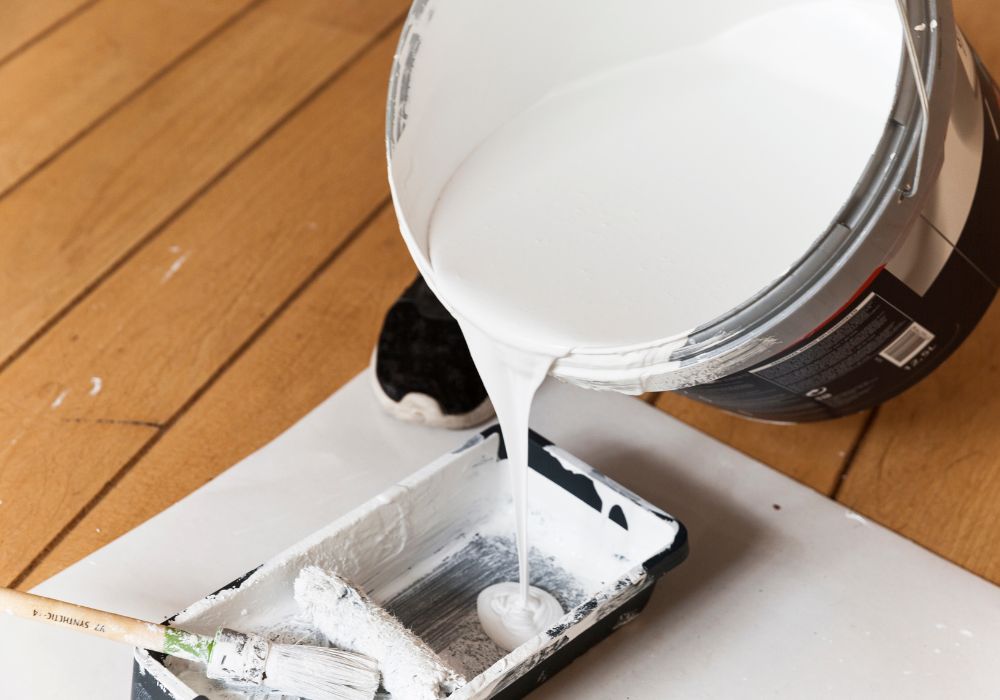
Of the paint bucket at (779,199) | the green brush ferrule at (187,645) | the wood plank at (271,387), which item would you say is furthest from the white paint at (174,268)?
the green brush ferrule at (187,645)

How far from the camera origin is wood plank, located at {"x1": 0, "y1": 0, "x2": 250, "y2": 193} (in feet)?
4.32

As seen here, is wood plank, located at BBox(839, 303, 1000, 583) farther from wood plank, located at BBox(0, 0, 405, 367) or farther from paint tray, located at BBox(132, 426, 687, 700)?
wood plank, located at BBox(0, 0, 405, 367)

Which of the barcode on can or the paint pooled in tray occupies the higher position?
the barcode on can

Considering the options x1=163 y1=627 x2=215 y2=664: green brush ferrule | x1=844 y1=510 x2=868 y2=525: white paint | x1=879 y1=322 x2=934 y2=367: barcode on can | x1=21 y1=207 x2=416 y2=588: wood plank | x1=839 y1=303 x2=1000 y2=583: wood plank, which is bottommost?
x1=21 y1=207 x2=416 y2=588: wood plank

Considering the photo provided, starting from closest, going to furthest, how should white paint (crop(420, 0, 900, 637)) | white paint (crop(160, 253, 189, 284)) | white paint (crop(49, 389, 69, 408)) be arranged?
white paint (crop(420, 0, 900, 637)), white paint (crop(49, 389, 69, 408)), white paint (crop(160, 253, 189, 284))

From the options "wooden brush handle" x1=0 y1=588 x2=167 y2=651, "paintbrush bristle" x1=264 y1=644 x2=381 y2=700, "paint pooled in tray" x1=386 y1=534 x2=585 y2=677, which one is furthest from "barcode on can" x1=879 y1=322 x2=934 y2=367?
"wooden brush handle" x1=0 y1=588 x2=167 y2=651

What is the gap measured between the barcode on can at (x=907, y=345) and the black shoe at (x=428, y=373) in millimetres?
359

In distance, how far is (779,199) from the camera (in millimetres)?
747

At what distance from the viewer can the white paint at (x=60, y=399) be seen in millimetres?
1020

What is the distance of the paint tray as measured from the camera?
2.44 ft

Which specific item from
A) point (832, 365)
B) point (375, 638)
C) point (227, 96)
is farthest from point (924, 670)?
point (227, 96)

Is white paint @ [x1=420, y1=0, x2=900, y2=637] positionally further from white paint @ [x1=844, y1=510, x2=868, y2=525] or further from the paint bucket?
white paint @ [x1=844, y1=510, x2=868, y2=525]

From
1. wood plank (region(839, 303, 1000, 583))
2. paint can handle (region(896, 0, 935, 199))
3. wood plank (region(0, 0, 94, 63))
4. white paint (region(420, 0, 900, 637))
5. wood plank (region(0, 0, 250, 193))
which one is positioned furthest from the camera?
wood plank (region(0, 0, 94, 63))

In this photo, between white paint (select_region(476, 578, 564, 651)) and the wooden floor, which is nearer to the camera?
white paint (select_region(476, 578, 564, 651))
